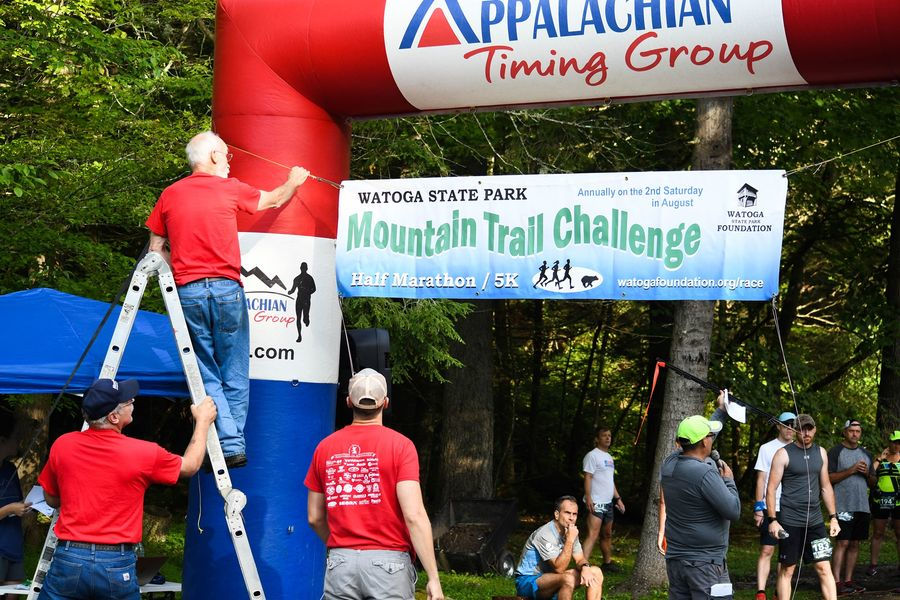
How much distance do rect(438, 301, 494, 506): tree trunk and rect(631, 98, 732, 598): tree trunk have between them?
4914 mm

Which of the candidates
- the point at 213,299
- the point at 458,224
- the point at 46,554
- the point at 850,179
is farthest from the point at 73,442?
the point at 850,179

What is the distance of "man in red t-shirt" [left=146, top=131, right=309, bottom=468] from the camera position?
6.18 meters

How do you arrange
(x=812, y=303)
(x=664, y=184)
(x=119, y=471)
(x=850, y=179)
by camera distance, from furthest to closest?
1. (x=812, y=303)
2. (x=850, y=179)
3. (x=664, y=184)
4. (x=119, y=471)

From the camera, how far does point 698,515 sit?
21.8ft

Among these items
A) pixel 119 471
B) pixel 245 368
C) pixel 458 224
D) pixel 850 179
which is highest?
pixel 850 179

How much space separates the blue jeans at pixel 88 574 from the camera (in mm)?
5371

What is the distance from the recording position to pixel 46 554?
563 cm

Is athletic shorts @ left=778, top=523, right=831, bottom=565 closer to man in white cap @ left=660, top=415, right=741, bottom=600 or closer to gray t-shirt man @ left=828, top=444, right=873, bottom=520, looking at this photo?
gray t-shirt man @ left=828, top=444, right=873, bottom=520

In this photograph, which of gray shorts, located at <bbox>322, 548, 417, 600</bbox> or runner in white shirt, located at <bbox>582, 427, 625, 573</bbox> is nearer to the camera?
gray shorts, located at <bbox>322, 548, 417, 600</bbox>

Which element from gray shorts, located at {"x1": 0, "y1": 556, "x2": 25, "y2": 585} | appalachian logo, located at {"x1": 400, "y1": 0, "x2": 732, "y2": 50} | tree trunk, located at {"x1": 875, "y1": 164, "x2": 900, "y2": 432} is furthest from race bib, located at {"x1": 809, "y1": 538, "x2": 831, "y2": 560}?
tree trunk, located at {"x1": 875, "y1": 164, "x2": 900, "y2": 432}

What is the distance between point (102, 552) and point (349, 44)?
3.27 m

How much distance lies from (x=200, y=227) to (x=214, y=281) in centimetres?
30

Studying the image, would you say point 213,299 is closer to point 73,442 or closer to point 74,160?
point 73,442

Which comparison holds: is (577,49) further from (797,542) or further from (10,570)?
(797,542)
